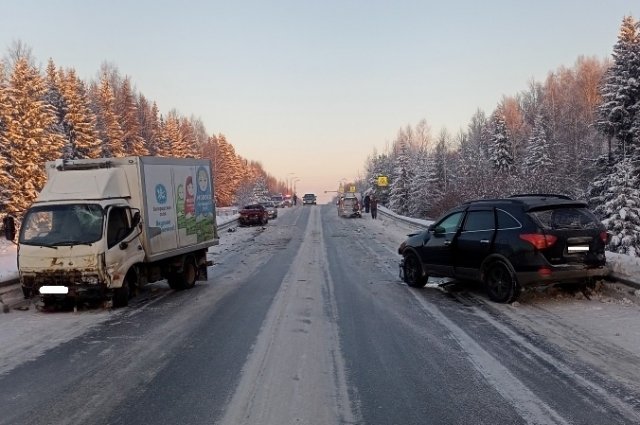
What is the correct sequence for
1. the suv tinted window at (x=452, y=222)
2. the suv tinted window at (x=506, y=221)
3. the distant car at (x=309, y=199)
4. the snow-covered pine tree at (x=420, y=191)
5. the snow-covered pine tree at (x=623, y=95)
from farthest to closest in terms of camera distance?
the distant car at (x=309, y=199)
the snow-covered pine tree at (x=420, y=191)
the snow-covered pine tree at (x=623, y=95)
the suv tinted window at (x=452, y=222)
the suv tinted window at (x=506, y=221)

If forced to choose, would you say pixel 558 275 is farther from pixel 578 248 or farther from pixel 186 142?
pixel 186 142

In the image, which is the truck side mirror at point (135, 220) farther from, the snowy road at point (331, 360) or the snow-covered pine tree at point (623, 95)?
the snow-covered pine tree at point (623, 95)

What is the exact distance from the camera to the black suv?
8.50 meters

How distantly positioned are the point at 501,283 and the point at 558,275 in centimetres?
95

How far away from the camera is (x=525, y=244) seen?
28.3ft

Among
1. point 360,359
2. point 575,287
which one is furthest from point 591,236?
point 360,359

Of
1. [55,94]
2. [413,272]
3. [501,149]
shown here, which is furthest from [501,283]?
[501,149]

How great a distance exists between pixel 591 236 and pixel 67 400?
7715mm

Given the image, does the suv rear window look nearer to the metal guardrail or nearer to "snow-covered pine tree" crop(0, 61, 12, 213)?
the metal guardrail

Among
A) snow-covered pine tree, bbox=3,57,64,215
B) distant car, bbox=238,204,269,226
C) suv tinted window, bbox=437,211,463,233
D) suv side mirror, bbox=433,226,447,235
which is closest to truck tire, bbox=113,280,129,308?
suv side mirror, bbox=433,226,447,235

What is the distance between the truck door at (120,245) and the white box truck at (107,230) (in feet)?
0.05

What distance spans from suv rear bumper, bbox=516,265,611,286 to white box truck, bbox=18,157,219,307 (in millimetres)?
6709

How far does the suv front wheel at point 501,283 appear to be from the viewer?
8.78 metres

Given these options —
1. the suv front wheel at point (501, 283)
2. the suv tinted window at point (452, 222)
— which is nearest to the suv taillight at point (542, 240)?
the suv front wheel at point (501, 283)
